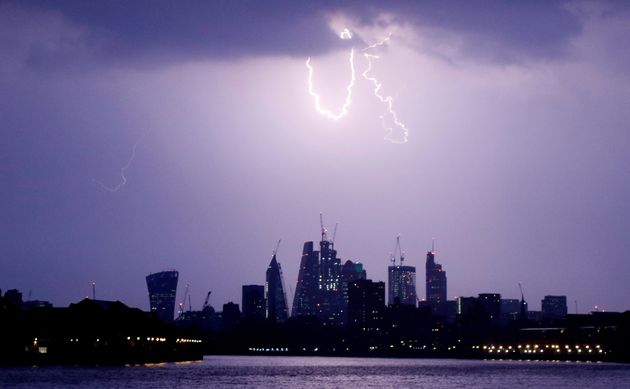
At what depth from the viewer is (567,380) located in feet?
604

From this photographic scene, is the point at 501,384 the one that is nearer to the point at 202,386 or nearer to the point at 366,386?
the point at 366,386

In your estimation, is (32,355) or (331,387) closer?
(331,387)

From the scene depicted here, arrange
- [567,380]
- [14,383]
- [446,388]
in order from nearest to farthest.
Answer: [14,383] < [446,388] < [567,380]

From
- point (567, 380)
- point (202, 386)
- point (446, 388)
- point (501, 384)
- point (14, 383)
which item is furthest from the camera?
point (567, 380)

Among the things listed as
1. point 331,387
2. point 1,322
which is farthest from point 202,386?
point 1,322

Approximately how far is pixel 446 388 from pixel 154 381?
45415 millimetres

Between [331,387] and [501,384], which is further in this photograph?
[501,384]

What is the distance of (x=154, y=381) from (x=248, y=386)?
1461 centimetres

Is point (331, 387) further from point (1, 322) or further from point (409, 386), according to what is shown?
point (1, 322)

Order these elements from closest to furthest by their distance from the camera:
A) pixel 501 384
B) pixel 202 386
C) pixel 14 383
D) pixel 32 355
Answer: pixel 14 383 → pixel 202 386 → pixel 501 384 → pixel 32 355

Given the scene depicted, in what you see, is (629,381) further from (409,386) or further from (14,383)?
(14,383)

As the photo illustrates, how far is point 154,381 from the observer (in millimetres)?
153250

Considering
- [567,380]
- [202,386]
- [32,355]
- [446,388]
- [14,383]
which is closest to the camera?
[14,383]

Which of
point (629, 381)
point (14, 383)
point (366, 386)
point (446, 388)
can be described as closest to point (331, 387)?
point (366, 386)
